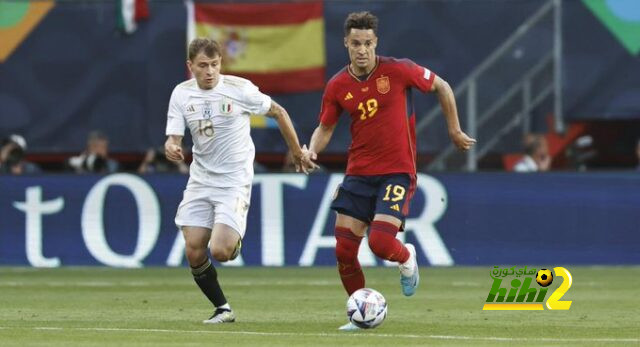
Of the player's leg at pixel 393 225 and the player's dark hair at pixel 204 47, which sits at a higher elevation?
the player's dark hair at pixel 204 47

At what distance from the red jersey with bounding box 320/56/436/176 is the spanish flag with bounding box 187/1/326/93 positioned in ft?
40.1

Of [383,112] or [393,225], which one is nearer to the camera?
[393,225]

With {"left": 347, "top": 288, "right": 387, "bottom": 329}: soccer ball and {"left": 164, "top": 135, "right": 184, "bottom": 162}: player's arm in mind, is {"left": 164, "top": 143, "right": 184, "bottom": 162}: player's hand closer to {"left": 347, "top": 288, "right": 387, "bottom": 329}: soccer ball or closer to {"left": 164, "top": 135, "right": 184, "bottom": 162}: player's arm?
{"left": 164, "top": 135, "right": 184, "bottom": 162}: player's arm

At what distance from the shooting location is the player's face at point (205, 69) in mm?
13453

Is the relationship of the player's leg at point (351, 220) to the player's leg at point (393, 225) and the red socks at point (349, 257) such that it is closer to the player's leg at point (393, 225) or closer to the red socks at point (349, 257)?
the red socks at point (349, 257)

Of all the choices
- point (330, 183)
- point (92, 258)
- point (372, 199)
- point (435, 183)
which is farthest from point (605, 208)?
point (372, 199)

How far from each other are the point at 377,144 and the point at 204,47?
1571 millimetres

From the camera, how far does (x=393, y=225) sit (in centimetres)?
1321

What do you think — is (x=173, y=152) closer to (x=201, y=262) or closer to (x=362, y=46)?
(x=201, y=262)

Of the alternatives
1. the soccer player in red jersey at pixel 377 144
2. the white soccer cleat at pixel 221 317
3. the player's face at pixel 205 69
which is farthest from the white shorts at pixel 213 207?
the player's face at pixel 205 69

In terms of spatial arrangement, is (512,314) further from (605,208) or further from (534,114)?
(534,114)

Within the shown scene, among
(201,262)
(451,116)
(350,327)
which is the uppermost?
(451,116)

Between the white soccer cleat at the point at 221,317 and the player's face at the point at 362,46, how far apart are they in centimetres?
232

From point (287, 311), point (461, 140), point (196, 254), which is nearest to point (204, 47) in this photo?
point (196, 254)
